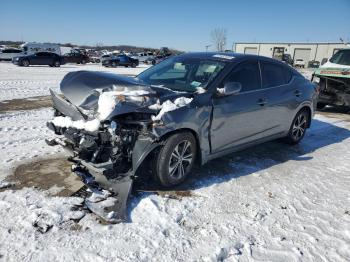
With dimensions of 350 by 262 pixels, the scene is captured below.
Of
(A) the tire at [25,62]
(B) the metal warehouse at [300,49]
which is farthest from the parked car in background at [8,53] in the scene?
(B) the metal warehouse at [300,49]

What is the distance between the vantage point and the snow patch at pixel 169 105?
3997 mm

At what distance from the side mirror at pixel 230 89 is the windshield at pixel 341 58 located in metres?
7.85

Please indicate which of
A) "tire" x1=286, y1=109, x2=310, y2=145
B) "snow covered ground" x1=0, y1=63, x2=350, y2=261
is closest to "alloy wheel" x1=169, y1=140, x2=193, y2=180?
"snow covered ground" x1=0, y1=63, x2=350, y2=261

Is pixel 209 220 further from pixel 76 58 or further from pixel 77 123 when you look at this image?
pixel 76 58

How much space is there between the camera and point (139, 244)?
129 inches

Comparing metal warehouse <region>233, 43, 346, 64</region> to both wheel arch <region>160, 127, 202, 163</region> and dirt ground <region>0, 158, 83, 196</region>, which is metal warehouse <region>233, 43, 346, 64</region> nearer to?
wheel arch <region>160, 127, 202, 163</region>

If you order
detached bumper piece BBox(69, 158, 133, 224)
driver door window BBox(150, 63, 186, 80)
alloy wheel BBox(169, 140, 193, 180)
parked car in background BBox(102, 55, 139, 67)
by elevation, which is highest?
driver door window BBox(150, 63, 186, 80)

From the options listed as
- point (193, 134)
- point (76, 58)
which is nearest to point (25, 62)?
point (76, 58)

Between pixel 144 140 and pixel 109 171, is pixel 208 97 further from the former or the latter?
pixel 109 171

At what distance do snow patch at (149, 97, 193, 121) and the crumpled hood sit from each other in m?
0.08

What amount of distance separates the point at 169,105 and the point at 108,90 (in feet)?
2.60

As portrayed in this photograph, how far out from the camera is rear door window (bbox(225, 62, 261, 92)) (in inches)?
198

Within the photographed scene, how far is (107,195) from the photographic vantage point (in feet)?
13.3

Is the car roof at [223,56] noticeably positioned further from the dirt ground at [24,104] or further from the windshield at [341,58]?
the windshield at [341,58]
